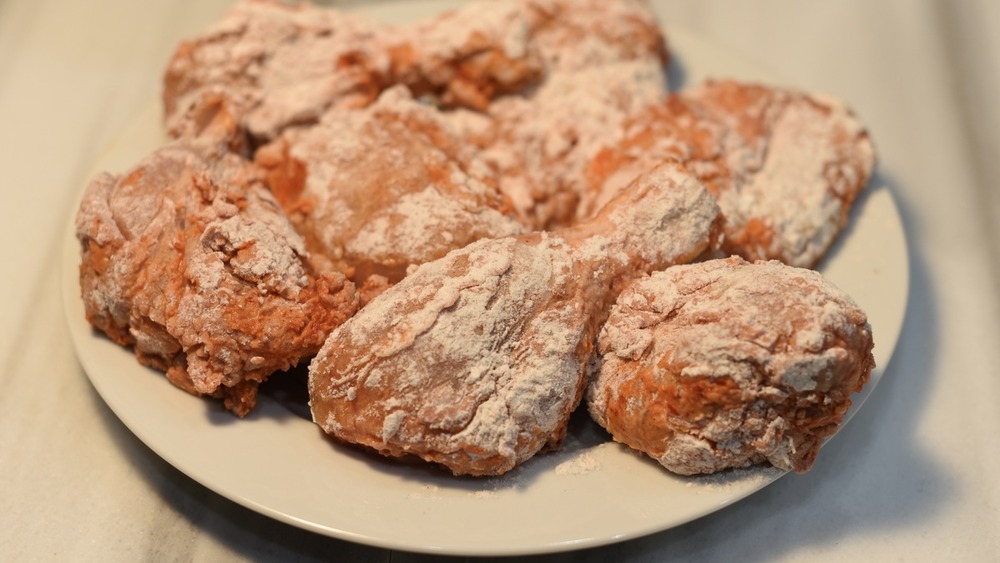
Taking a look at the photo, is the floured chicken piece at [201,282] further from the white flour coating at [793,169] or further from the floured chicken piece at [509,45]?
the white flour coating at [793,169]

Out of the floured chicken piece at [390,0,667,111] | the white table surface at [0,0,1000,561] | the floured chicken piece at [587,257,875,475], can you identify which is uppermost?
the floured chicken piece at [390,0,667,111]

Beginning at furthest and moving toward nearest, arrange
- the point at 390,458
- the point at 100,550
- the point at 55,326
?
the point at 55,326 < the point at 100,550 < the point at 390,458

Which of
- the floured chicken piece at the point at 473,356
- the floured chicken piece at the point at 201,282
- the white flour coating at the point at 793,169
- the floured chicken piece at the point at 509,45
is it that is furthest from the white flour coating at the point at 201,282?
the white flour coating at the point at 793,169

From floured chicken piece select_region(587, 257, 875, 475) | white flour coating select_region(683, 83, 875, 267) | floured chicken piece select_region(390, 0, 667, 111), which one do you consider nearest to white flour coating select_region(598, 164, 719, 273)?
floured chicken piece select_region(587, 257, 875, 475)

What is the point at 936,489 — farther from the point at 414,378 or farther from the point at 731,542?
the point at 414,378

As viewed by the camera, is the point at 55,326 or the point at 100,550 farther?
the point at 55,326

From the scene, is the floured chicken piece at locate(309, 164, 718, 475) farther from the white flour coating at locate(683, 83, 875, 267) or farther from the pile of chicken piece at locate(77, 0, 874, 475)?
the white flour coating at locate(683, 83, 875, 267)

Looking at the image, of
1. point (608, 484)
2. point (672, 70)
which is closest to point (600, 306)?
point (608, 484)

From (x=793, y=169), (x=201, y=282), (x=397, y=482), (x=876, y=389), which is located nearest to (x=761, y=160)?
(x=793, y=169)
